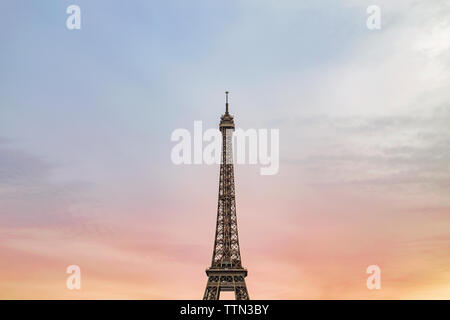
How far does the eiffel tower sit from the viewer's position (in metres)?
132

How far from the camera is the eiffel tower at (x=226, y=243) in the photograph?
5200 inches

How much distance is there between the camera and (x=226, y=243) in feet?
447

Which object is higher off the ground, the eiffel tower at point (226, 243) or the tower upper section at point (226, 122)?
the tower upper section at point (226, 122)

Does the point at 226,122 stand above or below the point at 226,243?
above

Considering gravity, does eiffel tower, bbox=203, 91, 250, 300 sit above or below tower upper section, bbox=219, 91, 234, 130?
below
